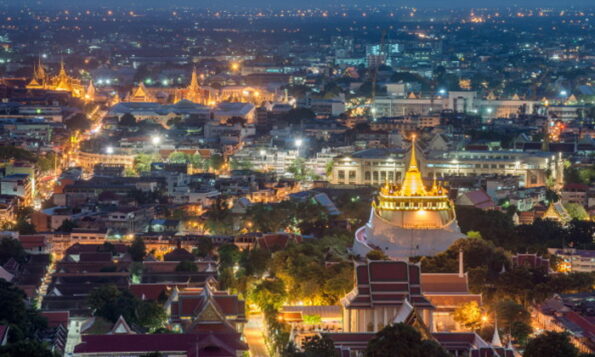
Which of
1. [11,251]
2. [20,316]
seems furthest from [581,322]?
[11,251]

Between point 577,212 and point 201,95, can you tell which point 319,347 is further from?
point 201,95

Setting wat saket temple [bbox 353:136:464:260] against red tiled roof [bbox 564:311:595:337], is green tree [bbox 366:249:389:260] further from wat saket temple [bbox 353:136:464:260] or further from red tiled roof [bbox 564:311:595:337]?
red tiled roof [bbox 564:311:595:337]

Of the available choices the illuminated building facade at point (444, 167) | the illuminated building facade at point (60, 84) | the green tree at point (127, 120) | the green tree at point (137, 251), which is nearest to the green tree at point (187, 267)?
the green tree at point (137, 251)

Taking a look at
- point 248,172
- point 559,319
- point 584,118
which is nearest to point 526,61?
point 584,118

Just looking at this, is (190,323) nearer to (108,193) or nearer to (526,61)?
(108,193)

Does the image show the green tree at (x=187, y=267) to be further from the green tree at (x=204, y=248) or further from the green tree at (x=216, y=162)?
the green tree at (x=216, y=162)

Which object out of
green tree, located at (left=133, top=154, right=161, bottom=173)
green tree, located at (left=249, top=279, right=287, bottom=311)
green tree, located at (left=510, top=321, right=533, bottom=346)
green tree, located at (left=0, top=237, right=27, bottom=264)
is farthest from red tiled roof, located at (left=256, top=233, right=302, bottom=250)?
green tree, located at (left=133, top=154, right=161, bottom=173)
